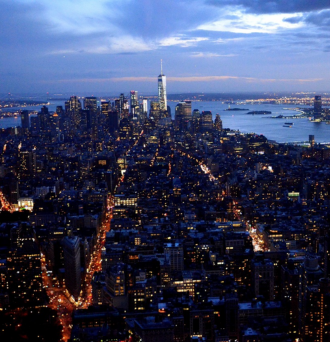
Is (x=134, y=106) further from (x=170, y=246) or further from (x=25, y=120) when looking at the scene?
(x=170, y=246)

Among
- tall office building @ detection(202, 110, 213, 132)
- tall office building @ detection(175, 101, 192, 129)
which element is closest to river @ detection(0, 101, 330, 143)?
tall office building @ detection(202, 110, 213, 132)

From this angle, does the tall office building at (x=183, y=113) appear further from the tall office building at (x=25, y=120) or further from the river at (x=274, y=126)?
the tall office building at (x=25, y=120)

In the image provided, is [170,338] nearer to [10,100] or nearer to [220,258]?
[220,258]

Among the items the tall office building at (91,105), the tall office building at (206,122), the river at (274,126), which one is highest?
the tall office building at (91,105)

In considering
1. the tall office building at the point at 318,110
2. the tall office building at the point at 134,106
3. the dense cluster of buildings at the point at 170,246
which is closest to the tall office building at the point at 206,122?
the tall office building at the point at 134,106

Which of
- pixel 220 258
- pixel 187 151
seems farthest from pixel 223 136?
pixel 220 258

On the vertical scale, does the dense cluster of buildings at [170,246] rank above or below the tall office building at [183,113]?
below
